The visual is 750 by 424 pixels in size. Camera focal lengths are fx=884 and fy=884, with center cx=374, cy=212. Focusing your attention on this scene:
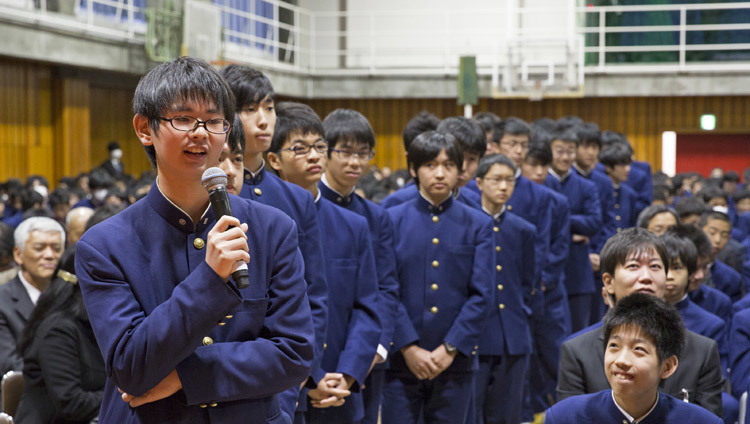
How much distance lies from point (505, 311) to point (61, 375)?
240 cm

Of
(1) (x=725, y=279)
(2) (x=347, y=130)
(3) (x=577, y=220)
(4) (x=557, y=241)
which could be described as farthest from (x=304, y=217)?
(3) (x=577, y=220)

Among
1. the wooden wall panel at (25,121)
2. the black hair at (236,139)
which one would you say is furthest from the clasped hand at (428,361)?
the wooden wall panel at (25,121)

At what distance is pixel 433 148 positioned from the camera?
4.16 m

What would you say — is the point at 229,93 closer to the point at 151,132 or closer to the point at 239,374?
the point at 151,132

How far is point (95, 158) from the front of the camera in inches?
547

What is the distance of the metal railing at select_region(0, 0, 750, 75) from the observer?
15.0 m

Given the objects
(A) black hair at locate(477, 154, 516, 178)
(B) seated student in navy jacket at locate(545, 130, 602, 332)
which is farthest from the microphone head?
(B) seated student in navy jacket at locate(545, 130, 602, 332)

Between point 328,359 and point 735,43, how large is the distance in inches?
537

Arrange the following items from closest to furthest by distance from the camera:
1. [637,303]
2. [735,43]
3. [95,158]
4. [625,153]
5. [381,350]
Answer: [637,303] → [381,350] → [625,153] → [95,158] → [735,43]

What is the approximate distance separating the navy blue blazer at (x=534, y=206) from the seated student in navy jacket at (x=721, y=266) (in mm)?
1008

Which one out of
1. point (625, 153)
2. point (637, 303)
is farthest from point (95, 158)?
point (637, 303)

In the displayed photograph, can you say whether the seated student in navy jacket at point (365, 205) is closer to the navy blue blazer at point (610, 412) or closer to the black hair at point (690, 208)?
the navy blue blazer at point (610, 412)

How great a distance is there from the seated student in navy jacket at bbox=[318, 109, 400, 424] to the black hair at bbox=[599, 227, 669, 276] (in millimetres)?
900

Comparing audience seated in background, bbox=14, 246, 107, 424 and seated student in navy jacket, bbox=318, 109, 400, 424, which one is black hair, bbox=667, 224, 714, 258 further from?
audience seated in background, bbox=14, 246, 107, 424
